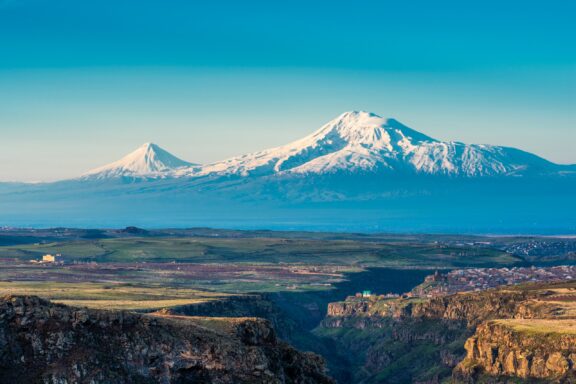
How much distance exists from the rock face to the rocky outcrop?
55.6 m

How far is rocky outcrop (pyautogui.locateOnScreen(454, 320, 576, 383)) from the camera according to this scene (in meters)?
131

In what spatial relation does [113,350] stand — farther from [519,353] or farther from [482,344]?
[482,344]

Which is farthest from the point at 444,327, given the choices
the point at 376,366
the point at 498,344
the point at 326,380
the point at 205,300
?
the point at 326,380

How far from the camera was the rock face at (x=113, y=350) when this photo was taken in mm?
72500

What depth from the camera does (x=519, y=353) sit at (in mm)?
138250

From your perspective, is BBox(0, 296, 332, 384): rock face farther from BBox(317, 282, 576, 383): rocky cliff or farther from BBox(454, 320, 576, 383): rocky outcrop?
BBox(317, 282, 576, 383): rocky cliff

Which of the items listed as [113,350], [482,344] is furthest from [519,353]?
[113,350]

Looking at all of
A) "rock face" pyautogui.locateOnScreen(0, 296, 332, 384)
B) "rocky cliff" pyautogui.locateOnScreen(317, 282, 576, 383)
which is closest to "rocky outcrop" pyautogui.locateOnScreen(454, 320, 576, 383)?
"rocky cliff" pyautogui.locateOnScreen(317, 282, 576, 383)

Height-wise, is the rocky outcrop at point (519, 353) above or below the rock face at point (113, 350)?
below

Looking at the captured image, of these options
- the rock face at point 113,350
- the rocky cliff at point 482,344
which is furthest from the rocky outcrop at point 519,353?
the rock face at point 113,350

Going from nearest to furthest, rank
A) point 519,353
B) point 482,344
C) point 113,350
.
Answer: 1. point 113,350
2. point 519,353
3. point 482,344

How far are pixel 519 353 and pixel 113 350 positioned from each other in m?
72.2

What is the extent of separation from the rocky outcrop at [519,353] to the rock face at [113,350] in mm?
55571

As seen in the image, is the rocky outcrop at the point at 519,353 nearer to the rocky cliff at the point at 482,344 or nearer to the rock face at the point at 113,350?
the rocky cliff at the point at 482,344
